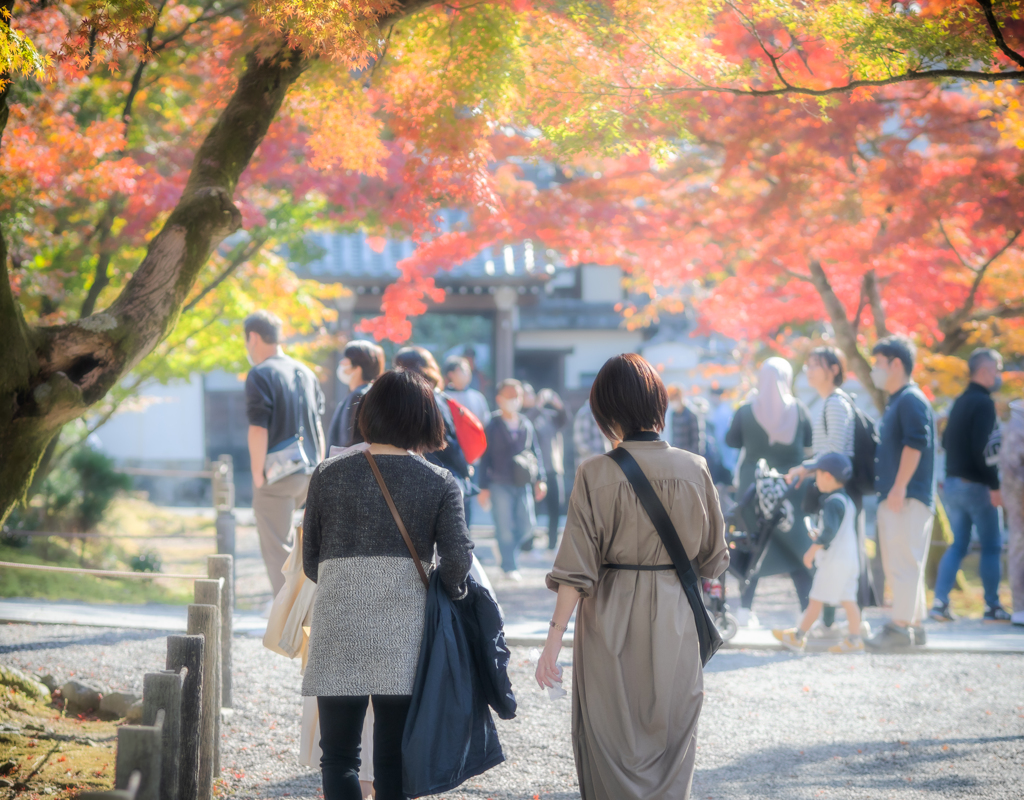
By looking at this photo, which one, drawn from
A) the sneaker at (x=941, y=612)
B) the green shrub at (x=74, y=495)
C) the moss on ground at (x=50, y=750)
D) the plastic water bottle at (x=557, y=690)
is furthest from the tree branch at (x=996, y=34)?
the green shrub at (x=74, y=495)

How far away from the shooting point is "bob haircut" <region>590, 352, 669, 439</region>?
252 cm

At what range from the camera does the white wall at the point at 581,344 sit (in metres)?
16.1

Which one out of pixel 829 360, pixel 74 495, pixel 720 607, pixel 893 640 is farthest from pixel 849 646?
pixel 74 495

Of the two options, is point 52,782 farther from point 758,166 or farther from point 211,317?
point 758,166

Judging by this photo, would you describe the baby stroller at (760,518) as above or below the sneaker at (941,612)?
above

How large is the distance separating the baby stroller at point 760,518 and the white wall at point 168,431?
12882 millimetres

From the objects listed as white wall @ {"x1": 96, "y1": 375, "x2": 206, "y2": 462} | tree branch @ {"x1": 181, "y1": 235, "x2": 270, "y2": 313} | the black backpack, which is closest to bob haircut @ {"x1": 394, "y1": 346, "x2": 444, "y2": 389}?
the black backpack

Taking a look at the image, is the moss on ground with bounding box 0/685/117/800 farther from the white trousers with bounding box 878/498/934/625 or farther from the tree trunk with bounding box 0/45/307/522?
the white trousers with bounding box 878/498/934/625

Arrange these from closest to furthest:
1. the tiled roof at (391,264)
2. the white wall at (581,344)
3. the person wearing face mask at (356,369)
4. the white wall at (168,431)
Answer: the person wearing face mask at (356,369) < the tiled roof at (391,264) < the white wall at (168,431) < the white wall at (581,344)

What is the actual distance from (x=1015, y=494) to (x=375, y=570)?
18.5 feet

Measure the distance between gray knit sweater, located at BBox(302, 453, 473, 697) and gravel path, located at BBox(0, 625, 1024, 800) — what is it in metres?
1.12

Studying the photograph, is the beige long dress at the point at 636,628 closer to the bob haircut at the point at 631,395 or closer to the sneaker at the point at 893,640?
the bob haircut at the point at 631,395

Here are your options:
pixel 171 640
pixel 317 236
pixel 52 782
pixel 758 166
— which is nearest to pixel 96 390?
pixel 171 640

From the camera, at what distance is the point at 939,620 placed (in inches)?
249
